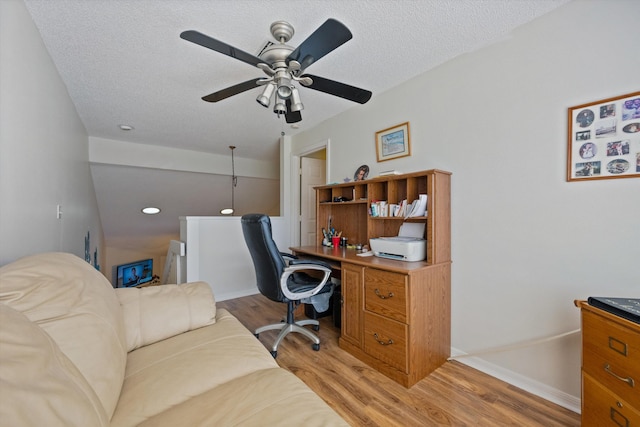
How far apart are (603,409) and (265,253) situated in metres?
2.00

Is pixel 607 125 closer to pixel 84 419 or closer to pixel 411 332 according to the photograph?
pixel 411 332

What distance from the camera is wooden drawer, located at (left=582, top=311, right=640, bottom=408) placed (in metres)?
1.01

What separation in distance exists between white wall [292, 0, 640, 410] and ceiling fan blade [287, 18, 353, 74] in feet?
4.11

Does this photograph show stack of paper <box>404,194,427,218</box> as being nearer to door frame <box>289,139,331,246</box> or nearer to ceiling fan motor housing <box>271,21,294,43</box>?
ceiling fan motor housing <box>271,21,294,43</box>

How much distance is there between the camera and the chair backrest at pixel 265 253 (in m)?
2.10

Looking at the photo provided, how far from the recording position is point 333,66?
2.20 m

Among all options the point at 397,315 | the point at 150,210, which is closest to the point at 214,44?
the point at 397,315

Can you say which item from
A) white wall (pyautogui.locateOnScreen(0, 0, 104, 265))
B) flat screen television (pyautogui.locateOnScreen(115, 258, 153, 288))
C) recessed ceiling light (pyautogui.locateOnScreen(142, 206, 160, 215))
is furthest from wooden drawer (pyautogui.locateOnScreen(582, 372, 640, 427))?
flat screen television (pyautogui.locateOnScreen(115, 258, 153, 288))

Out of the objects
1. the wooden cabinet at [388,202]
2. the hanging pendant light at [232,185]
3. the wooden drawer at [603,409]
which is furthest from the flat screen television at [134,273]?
the wooden drawer at [603,409]

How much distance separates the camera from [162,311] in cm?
143

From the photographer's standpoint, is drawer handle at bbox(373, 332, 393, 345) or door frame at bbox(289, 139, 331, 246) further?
door frame at bbox(289, 139, 331, 246)

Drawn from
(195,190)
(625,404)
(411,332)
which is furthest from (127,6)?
(195,190)

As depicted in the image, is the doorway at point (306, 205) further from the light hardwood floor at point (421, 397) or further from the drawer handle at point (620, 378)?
the drawer handle at point (620, 378)

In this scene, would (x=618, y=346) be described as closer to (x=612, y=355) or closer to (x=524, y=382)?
(x=612, y=355)
